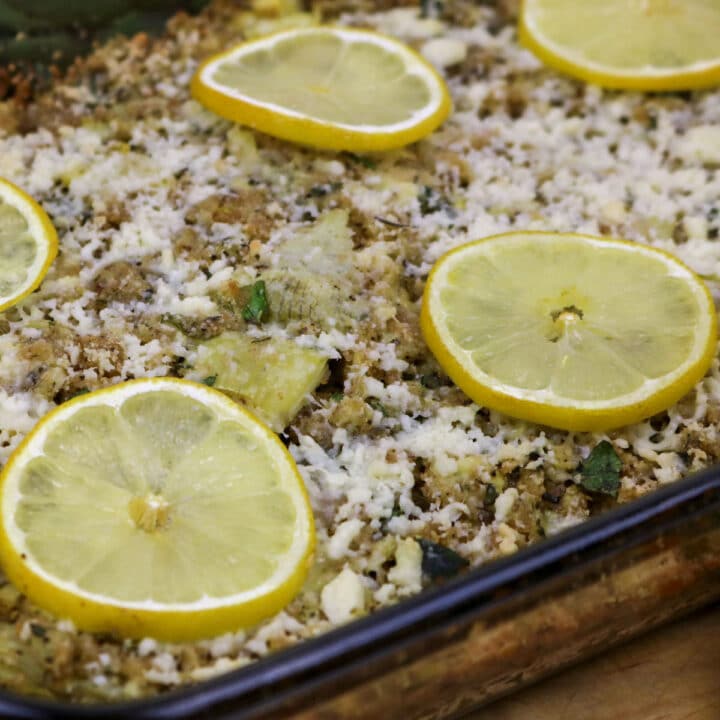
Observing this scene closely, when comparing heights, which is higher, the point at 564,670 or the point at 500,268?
the point at 500,268

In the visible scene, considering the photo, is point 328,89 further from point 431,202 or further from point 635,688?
point 635,688

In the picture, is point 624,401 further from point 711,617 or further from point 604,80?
point 604,80

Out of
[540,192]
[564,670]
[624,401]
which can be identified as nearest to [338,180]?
[540,192]

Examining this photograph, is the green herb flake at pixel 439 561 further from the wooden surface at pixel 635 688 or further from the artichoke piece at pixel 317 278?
the artichoke piece at pixel 317 278

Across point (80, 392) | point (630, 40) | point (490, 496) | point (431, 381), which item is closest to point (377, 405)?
point (431, 381)

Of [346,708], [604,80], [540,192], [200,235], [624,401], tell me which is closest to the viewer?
[346,708]

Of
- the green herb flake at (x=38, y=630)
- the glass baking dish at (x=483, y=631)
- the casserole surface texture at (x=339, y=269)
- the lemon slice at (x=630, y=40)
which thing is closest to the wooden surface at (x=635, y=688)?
the glass baking dish at (x=483, y=631)
